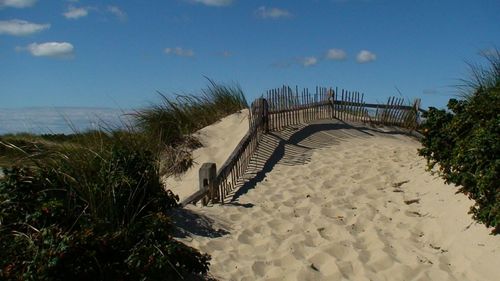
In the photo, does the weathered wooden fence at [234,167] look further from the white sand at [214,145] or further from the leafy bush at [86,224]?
the leafy bush at [86,224]

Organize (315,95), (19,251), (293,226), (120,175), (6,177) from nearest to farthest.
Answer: (19,251), (6,177), (120,175), (293,226), (315,95)

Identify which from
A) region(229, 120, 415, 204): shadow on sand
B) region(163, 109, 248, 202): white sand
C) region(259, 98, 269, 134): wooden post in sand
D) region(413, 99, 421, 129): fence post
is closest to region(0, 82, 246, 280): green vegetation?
region(229, 120, 415, 204): shadow on sand

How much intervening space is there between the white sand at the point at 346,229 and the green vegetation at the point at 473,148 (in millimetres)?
233

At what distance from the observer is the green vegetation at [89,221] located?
3887mm

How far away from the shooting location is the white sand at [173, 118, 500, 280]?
5.21 metres

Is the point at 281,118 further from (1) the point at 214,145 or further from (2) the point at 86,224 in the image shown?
(2) the point at 86,224

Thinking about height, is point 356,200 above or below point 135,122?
below

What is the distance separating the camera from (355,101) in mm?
15562

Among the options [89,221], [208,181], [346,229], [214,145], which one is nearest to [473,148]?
[346,229]

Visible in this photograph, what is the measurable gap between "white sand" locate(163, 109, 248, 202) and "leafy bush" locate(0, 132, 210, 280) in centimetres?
452

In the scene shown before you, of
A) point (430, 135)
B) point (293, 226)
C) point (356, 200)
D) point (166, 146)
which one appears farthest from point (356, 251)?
point (166, 146)

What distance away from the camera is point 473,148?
655cm

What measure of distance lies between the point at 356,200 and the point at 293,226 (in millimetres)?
1624

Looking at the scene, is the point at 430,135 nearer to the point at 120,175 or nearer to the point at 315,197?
the point at 315,197
